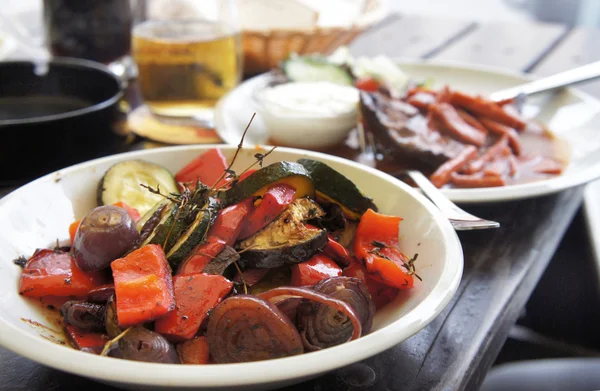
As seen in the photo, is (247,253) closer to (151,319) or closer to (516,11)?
(151,319)

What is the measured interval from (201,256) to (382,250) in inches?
12.6

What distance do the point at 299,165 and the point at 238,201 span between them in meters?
0.13

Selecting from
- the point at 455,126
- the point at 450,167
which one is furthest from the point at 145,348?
the point at 455,126

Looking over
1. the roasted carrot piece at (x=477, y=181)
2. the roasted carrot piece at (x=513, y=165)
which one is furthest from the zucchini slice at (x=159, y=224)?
the roasted carrot piece at (x=513, y=165)

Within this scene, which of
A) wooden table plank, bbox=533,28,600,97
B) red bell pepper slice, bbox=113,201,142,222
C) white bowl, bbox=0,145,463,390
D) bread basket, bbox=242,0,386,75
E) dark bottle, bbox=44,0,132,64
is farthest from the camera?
wooden table plank, bbox=533,28,600,97

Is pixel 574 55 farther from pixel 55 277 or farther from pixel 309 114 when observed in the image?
pixel 55 277

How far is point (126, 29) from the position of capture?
7.89 feet

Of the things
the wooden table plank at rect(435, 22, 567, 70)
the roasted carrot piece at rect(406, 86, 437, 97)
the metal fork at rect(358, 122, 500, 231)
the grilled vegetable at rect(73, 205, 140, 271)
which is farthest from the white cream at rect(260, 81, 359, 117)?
the wooden table plank at rect(435, 22, 567, 70)

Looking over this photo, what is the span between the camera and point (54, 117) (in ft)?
5.23

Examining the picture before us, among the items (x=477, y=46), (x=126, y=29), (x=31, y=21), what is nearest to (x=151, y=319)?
(x=126, y=29)

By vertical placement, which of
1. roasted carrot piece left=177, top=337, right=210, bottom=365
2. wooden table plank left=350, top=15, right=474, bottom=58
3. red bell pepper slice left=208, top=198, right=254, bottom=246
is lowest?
wooden table plank left=350, top=15, right=474, bottom=58

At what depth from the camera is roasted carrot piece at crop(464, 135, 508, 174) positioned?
173 centimetres

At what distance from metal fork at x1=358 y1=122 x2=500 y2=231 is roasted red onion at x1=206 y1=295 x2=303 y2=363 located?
1.49ft

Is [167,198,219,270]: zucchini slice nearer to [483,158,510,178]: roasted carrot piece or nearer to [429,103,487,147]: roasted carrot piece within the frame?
[483,158,510,178]: roasted carrot piece
